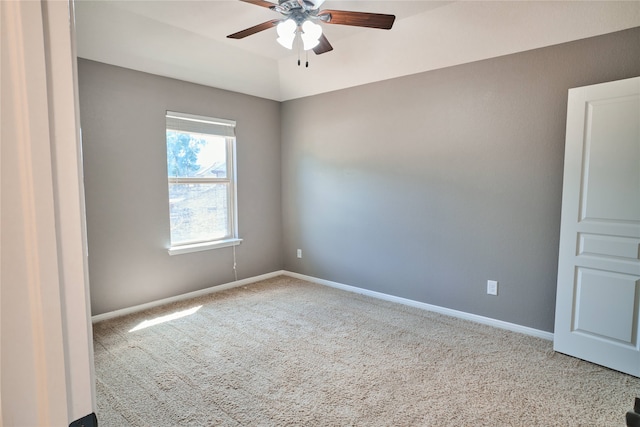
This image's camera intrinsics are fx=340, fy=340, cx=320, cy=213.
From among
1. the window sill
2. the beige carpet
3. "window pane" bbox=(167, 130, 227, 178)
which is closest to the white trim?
the beige carpet

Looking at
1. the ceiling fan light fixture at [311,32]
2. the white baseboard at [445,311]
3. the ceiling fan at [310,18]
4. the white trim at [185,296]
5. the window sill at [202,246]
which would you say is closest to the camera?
the ceiling fan at [310,18]

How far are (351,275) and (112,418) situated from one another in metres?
2.79

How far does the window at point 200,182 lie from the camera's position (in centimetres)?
375

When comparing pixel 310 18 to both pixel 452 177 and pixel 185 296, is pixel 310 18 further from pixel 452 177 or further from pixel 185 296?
pixel 185 296

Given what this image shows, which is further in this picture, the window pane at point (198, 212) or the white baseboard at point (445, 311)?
the window pane at point (198, 212)

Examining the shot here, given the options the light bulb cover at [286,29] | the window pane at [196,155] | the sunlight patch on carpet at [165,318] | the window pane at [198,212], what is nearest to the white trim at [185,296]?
the sunlight patch on carpet at [165,318]

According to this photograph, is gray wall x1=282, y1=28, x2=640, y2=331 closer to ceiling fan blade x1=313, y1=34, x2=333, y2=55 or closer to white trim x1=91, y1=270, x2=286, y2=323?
white trim x1=91, y1=270, x2=286, y2=323

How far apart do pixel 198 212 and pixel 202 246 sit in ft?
1.33

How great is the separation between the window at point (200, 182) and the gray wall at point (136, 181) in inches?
4.0

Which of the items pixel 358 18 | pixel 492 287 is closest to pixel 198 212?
pixel 358 18

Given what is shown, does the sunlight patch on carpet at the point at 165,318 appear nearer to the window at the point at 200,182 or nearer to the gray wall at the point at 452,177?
the window at the point at 200,182

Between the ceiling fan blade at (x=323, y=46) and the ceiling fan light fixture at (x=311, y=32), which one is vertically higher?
the ceiling fan blade at (x=323, y=46)

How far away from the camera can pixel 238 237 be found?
441 cm

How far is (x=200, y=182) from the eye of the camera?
399 cm
